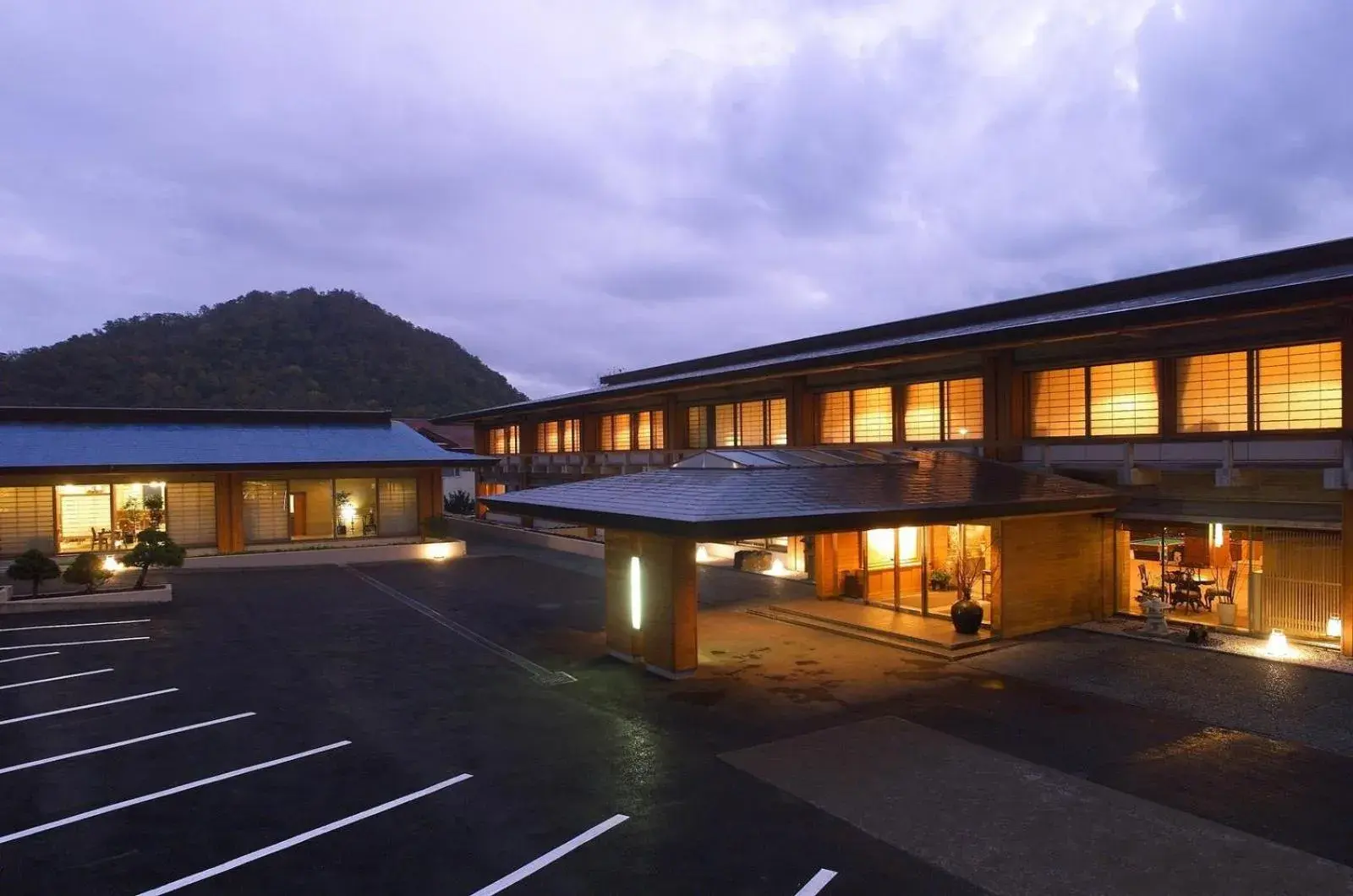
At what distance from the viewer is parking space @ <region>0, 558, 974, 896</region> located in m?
8.42

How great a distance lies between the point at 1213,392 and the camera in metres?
19.6

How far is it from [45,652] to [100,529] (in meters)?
18.7

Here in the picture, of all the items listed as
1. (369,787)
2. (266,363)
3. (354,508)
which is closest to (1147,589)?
(369,787)

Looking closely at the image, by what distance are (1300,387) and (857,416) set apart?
533 inches

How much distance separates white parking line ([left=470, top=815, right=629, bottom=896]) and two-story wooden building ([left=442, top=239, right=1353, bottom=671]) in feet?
18.4

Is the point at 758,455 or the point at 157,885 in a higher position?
the point at 758,455

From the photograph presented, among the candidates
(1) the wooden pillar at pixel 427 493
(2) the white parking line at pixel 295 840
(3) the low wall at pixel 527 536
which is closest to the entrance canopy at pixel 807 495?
(2) the white parking line at pixel 295 840

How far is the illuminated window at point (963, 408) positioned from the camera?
82.5ft

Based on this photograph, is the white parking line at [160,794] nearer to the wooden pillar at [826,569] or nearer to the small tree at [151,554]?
the wooden pillar at [826,569]

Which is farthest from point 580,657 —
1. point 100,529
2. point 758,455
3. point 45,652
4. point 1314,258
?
point 100,529

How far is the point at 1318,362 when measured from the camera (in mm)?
17719

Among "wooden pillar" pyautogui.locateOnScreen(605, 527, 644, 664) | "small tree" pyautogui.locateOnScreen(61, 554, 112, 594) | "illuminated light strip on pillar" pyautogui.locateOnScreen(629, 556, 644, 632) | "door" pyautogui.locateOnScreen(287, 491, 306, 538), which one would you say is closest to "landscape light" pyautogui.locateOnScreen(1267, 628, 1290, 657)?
"illuminated light strip on pillar" pyautogui.locateOnScreen(629, 556, 644, 632)

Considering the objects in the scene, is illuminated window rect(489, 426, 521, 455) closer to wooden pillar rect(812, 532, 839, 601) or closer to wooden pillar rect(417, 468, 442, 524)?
wooden pillar rect(417, 468, 442, 524)

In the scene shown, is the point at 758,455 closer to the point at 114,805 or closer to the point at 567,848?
the point at 567,848
